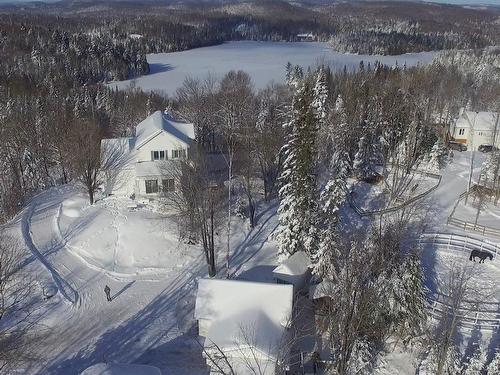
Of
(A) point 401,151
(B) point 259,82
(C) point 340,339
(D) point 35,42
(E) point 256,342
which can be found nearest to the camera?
(C) point 340,339

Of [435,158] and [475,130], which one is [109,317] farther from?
[475,130]

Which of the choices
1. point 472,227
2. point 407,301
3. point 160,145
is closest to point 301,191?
point 407,301

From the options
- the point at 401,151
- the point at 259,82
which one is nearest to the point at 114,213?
the point at 401,151

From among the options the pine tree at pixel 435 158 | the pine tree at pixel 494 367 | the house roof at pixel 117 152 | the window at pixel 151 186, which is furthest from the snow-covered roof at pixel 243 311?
the pine tree at pixel 435 158

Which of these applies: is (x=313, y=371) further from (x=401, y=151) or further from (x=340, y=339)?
(x=401, y=151)

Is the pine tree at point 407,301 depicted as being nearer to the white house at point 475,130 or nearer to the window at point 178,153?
the window at point 178,153

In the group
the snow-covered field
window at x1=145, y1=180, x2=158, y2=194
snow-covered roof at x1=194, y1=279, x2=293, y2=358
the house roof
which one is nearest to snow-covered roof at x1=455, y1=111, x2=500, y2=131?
window at x1=145, y1=180, x2=158, y2=194
